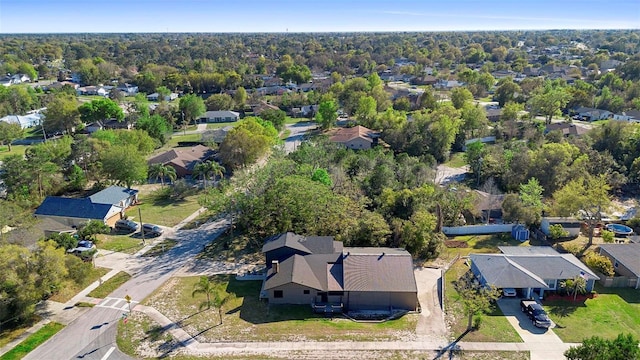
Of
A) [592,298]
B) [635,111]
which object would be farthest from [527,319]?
[635,111]

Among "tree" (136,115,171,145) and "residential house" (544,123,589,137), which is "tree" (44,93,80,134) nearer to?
"tree" (136,115,171,145)

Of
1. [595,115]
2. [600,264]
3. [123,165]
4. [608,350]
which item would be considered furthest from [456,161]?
[608,350]

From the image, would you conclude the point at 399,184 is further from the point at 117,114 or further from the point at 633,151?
the point at 117,114

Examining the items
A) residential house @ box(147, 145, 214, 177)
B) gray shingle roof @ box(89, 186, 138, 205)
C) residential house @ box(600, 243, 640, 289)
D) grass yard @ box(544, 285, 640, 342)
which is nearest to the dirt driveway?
grass yard @ box(544, 285, 640, 342)

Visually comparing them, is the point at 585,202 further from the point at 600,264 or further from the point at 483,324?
the point at 483,324

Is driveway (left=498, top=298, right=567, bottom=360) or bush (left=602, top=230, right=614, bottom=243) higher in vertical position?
bush (left=602, top=230, right=614, bottom=243)

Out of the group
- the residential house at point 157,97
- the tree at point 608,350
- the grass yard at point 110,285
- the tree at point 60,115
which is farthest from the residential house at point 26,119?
the tree at point 608,350
